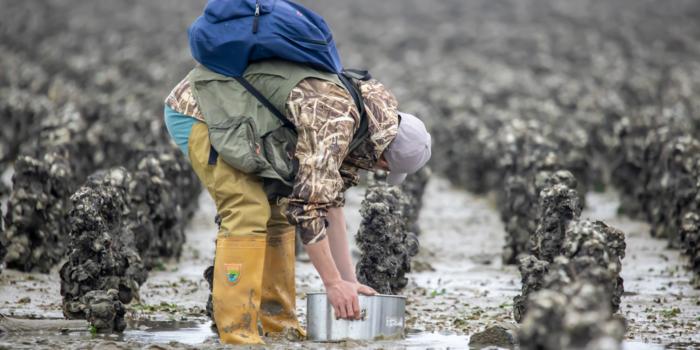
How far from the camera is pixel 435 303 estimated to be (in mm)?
7328

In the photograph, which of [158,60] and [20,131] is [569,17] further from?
[20,131]

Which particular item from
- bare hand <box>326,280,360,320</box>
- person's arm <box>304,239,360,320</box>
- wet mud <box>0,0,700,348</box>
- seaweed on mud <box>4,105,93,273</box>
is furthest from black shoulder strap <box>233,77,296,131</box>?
seaweed on mud <box>4,105,93,273</box>

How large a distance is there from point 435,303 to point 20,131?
30.2 ft

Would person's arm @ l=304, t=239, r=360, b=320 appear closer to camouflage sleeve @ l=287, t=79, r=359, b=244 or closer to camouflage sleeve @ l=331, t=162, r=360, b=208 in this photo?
camouflage sleeve @ l=287, t=79, r=359, b=244

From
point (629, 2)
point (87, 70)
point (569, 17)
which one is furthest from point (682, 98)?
point (629, 2)

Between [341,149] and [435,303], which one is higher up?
[341,149]

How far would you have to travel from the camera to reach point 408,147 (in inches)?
220

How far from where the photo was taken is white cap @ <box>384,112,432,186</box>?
5.59 metres

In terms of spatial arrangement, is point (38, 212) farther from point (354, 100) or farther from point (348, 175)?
point (354, 100)

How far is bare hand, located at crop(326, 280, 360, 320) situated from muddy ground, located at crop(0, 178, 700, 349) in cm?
16

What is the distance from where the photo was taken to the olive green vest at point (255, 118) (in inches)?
211

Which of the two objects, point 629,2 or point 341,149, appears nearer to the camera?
point 341,149

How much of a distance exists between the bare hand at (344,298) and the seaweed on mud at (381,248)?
4.57 ft

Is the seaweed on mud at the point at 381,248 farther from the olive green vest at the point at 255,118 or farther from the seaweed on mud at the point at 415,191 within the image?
the seaweed on mud at the point at 415,191
